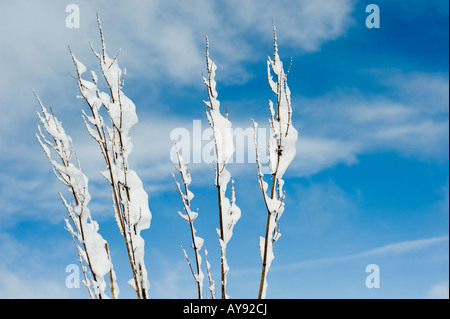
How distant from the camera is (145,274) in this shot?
5.86 feet

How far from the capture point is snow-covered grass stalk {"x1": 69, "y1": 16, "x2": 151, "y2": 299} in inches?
69.1

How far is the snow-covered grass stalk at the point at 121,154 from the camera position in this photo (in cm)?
176

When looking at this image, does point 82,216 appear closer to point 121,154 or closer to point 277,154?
point 121,154

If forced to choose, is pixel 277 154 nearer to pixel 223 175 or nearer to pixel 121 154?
pixel 223 175

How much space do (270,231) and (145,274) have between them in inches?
26.9

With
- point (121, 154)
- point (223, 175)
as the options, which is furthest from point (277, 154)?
point (121, 154)

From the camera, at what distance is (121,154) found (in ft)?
6.02

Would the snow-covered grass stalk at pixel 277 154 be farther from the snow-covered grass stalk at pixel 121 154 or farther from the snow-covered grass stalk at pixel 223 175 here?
the snow-covered grass stalk at pixel 121 154

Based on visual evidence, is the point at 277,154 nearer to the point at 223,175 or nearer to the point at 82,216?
the point at 223,175

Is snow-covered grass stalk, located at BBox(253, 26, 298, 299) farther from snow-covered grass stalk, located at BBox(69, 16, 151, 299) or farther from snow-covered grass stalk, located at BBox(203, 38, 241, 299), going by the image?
snow-covered grass stalk, located at BBox(69, 16, 151, 299)

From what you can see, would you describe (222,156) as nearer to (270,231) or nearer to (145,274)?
(270,231)
